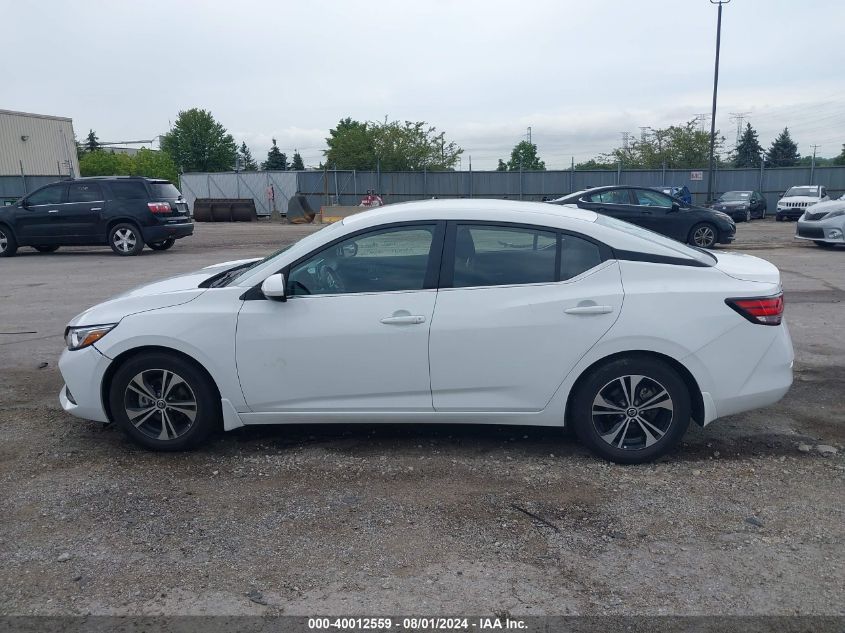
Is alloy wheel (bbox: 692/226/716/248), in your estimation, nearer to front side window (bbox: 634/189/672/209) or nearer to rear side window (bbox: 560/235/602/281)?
front side window (bbox: 634/189/672/209)

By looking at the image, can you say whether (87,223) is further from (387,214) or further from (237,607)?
(237,607)

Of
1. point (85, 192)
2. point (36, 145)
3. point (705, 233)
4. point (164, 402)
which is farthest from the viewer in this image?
point (36, 145)

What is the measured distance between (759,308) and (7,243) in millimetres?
17511

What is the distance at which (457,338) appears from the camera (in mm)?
4406

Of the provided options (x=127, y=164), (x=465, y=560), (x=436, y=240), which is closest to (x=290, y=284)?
(x=436, y=240)

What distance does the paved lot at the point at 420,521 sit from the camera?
10.5 ft

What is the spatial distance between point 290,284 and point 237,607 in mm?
2049

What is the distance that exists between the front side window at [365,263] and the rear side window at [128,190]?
13.7 metres

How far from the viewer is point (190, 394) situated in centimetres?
468

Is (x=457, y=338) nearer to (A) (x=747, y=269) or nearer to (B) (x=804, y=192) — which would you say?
(A) (x=747, y=269)

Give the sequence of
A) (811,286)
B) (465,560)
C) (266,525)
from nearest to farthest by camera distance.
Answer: (465,560), (266,525), (811,286)

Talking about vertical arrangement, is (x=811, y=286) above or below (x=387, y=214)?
below

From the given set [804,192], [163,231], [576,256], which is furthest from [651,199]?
[804,192]

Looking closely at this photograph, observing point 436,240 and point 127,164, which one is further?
point 127,164
